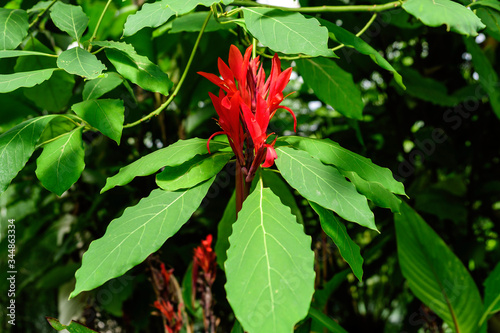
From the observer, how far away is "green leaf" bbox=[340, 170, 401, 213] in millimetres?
515

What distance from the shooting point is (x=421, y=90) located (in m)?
1.17

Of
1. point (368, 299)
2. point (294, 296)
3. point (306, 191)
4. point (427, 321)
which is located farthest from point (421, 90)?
point (368, 299)

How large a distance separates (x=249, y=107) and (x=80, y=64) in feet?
0.75

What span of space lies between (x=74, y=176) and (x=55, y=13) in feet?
0.92

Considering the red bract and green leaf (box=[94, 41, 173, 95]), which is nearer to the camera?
the red bract

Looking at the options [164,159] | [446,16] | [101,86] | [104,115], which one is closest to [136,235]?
[164,159]

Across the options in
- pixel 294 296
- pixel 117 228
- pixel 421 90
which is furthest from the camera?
pixel 421 90

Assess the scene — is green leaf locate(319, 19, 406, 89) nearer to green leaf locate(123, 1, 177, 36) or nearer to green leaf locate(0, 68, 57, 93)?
green leaf locate(123, 1, 177, 36)

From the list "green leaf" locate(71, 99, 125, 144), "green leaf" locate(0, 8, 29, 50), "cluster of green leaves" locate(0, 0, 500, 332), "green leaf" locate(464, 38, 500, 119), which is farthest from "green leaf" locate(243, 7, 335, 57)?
"green leaf" locate(464, 38, 500, 119)

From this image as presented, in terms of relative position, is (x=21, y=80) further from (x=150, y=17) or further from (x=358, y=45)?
(x=358, y=45)

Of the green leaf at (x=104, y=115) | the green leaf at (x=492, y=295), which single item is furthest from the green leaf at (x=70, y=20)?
the green leaf at (x=492, y=295)

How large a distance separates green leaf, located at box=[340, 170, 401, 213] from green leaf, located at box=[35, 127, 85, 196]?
35 centimetres

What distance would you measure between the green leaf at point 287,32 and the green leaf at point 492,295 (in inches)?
29.2

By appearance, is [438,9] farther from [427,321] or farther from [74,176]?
[427,321]
